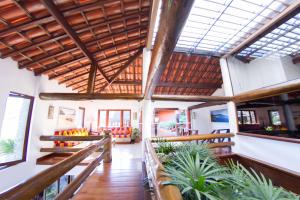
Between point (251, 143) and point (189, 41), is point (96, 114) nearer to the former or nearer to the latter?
point (189, 41)

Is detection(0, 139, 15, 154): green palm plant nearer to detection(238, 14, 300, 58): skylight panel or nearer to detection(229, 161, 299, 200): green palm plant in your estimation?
detection(229, 161, 299, 200): green palm plant

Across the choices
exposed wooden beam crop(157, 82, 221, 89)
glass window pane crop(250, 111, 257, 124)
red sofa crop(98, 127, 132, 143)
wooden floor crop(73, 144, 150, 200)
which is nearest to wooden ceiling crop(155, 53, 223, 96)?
exposed wooden beam crop(157, 82, 221, 89)

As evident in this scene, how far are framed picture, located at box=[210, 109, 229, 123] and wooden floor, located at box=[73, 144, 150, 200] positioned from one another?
6.59 m

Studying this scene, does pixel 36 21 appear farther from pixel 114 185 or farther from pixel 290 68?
pixel 290 68

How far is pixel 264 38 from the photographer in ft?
12.1

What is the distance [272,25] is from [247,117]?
7.90 ft

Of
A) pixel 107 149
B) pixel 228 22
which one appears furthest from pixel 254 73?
pixel 107 149

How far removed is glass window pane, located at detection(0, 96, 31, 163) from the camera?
131 inches

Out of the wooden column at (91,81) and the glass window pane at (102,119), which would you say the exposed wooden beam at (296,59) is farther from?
the glass window pane at (102,119)

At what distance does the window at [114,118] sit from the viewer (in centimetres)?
945

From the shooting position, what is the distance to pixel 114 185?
261cm

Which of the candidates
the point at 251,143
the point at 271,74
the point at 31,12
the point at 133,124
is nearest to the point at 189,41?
the point at 271,74

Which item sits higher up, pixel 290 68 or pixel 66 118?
pixel 290 68

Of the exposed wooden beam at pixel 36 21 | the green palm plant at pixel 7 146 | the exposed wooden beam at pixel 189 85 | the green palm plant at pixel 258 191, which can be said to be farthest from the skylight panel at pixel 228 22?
the green palm plant at pixel 7 146
